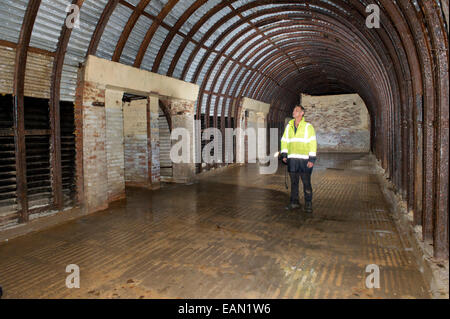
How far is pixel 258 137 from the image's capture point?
1816cm

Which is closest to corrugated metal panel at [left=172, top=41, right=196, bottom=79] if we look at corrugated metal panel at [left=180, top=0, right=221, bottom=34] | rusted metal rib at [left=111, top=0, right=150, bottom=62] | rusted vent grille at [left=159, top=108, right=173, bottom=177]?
corrugated metal panel at [left=180, top=0, right=221, bottom=34]

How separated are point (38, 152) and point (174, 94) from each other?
177 inches

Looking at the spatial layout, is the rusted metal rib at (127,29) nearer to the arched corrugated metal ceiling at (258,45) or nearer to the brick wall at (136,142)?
the arched corrugated metal ceiling at (258,45)

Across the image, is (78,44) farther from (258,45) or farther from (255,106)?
(255,106)

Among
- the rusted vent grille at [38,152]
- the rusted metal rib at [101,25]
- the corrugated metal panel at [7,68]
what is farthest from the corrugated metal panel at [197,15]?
the corrugated metal panel at [7,68]

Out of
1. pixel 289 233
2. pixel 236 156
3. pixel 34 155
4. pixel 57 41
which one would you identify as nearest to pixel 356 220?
pixel 289 233

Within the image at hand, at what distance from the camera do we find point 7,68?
17.9 ft

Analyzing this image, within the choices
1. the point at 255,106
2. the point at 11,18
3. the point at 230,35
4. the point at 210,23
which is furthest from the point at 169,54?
the point at 255,106

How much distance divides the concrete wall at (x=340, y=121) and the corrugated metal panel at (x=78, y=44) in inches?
828

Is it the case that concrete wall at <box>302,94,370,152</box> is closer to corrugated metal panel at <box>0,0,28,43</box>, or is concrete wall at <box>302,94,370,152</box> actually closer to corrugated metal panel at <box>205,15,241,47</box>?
corrugated metal panel at <box>205,15,241,47</box>

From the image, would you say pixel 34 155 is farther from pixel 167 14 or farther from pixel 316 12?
pixel 316 12

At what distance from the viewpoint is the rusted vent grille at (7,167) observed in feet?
18.0

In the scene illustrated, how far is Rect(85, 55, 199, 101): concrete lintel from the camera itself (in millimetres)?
6949

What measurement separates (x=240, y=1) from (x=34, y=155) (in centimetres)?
672
